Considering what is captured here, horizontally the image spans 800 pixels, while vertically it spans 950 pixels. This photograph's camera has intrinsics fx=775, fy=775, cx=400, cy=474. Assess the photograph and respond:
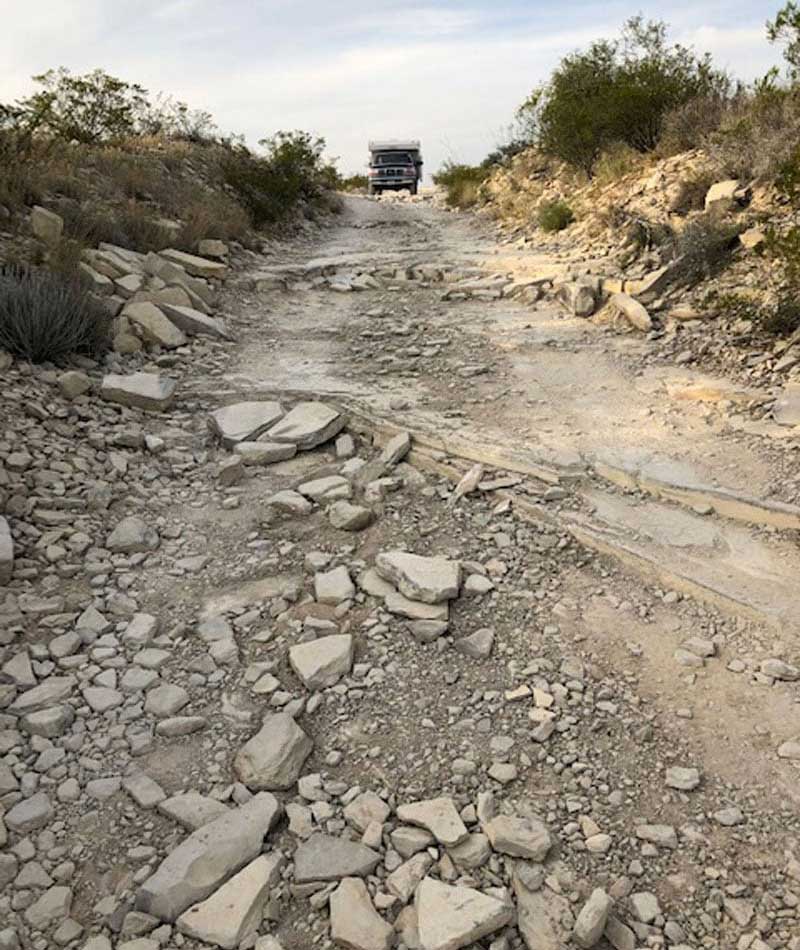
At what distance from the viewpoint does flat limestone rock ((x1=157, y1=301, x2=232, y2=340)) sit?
7.11 metres

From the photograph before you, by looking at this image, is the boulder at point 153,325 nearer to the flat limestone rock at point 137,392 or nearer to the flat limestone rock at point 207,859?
the flat limestone rock at point 137,392

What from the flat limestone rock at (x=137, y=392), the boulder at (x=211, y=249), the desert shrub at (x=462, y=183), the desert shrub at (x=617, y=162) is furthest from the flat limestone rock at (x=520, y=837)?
the desert shrub at (x=462, y=183)

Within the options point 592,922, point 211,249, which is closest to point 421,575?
point 592,922

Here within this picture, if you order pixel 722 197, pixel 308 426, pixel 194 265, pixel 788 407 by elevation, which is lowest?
pixel 308 426

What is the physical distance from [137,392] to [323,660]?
10.0 ft

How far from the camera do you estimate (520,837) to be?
241cm

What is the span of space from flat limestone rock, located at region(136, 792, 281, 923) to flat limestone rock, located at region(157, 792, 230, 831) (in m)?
0.04

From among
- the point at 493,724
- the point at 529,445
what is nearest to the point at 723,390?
the point at 529,445

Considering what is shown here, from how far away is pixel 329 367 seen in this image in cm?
647

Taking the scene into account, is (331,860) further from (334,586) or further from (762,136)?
(762,136)

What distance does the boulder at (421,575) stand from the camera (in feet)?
11.4

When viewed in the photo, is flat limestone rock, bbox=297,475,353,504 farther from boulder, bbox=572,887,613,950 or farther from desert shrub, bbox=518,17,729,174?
desert shrub, bbox=518,17,729,174

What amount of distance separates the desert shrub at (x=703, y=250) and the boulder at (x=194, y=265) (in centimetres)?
500

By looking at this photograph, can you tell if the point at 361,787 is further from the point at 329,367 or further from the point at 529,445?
the point at 329,367
